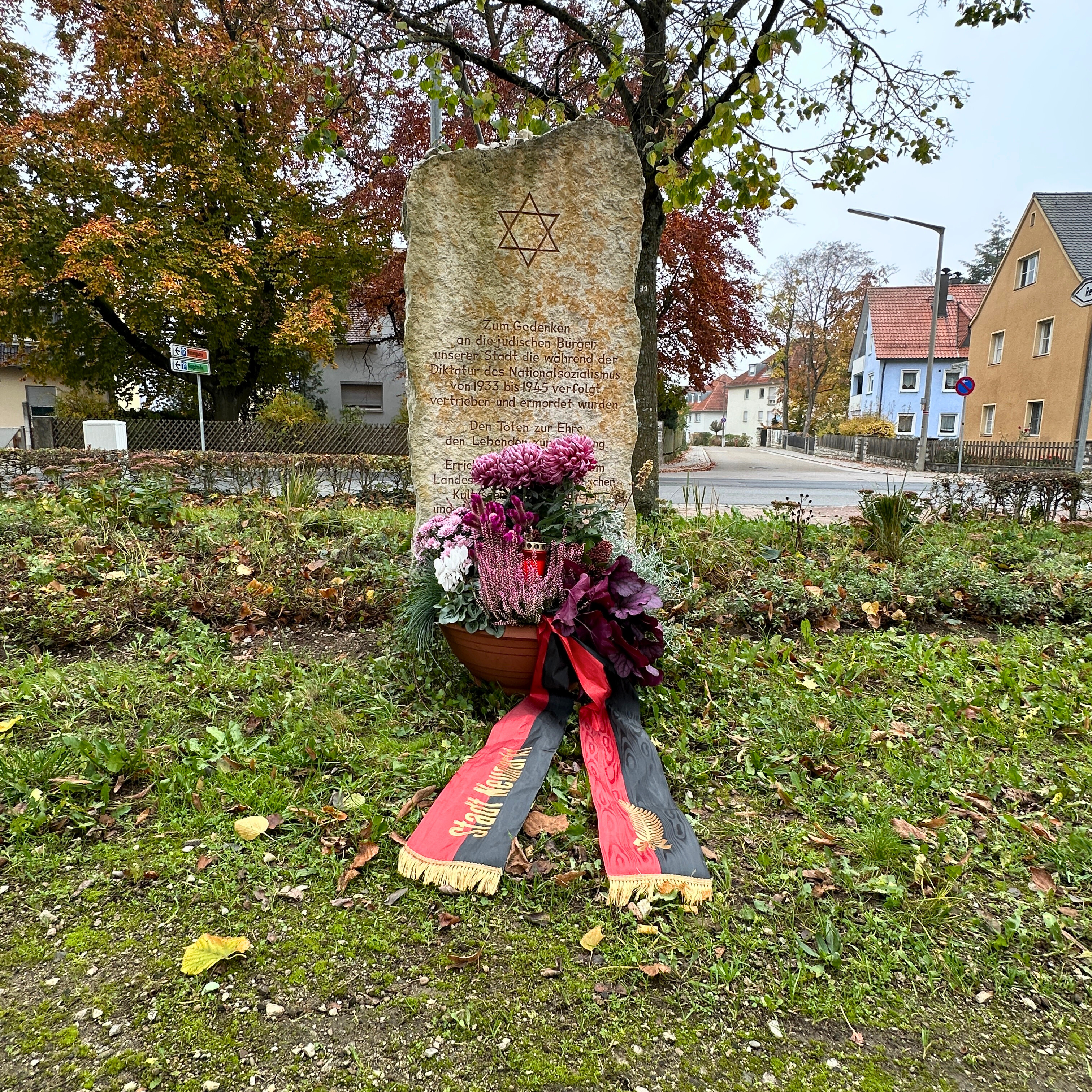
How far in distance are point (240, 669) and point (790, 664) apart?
3001mm

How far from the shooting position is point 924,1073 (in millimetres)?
1640

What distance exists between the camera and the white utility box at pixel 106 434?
11.8 metres

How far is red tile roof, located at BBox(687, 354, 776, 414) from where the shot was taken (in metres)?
70.4

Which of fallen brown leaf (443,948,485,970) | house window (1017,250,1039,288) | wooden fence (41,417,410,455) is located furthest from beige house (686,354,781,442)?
fallen brown leaf (443,948,485,970)

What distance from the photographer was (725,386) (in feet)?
259

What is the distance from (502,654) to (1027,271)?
3057cm

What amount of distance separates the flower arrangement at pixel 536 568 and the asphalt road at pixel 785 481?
6.44 m

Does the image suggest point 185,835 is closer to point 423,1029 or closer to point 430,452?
point 423,1029

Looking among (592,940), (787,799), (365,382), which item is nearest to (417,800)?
(592,940)

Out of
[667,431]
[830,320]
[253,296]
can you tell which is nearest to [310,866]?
[253,296]

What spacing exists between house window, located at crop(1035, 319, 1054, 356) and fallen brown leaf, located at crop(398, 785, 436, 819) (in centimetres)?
2898

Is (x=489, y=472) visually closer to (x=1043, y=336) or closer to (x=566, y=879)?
(x=566, y=879)

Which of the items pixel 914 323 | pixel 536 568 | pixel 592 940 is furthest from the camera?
pixel 914 323

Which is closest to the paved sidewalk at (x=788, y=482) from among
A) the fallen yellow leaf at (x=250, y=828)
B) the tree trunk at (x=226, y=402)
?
the fallen yellow leaf at (x=250, y=828)
